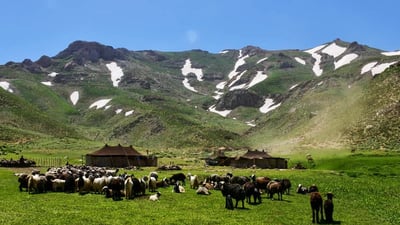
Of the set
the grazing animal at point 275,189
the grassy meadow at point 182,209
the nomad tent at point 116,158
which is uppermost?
the nomad tent at point 116,158

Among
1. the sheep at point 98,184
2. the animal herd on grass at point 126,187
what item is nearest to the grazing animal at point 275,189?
the animal herd on grass at point 126,187

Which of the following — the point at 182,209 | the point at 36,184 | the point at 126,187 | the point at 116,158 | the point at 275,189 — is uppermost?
the point at 116,158

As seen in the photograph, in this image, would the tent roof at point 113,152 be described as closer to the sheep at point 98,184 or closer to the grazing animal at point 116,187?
the sheep at point 98,184

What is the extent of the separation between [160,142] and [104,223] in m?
162

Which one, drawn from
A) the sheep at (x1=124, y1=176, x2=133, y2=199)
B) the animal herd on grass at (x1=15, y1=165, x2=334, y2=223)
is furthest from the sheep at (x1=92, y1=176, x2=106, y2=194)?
the sheep at (x1=124, y1=176, x2=133, y2=199)

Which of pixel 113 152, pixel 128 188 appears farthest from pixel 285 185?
pixel 113 152

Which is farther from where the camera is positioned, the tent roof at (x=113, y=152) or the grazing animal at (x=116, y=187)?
the tent roof at (x=113, y=152)

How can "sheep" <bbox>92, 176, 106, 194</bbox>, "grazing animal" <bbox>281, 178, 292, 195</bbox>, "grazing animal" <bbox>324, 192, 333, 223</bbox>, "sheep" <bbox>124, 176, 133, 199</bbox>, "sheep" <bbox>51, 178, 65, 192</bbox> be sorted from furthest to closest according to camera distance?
"grazing animal" <bbox>281, 178, 292, 195</bbox> → "sheep" <bbox>51, 178, 65, 192</bbox> → "sheep" <bbox>92, 176, 106, 194</bbox> → "sheep" <bbox>124, 176, 133, 199</bbox> → "grazing animal" <bbox>324, 192, 333, 223</bbox>

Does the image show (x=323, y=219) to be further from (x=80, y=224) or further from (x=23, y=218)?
(x=23, y=218)

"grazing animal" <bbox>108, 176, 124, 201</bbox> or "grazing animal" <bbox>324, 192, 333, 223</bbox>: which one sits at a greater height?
"grazing animal" <bbox>108, 176, 124, 201</bbox>

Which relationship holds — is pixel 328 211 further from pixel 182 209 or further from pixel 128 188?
pixel 128 188

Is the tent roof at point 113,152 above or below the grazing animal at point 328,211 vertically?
above

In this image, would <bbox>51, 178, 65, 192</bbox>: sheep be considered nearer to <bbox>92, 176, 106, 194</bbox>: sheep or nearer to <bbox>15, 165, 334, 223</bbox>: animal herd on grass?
<bbox>15, 165, 334, 223</bbox>: animal herd on grass

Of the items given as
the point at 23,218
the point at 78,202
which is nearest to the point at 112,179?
the point at 78,202
